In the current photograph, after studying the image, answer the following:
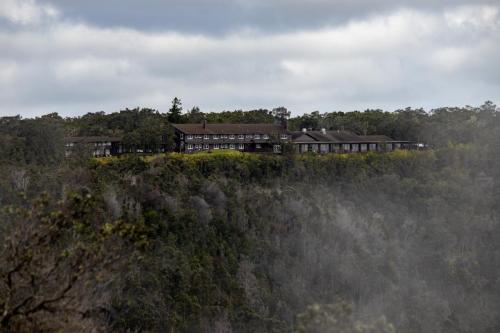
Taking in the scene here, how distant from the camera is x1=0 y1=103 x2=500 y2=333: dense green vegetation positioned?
3197cm

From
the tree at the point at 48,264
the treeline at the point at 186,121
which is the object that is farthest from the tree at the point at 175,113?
the tree at the point at 48,264

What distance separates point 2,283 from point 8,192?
75.3ft

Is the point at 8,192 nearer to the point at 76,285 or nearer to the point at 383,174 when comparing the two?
the point at 76,285

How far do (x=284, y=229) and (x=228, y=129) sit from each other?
12.5 m

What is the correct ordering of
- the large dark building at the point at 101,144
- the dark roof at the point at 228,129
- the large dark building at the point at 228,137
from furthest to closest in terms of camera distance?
the dark roof at the point at 228,129, the large dark building at the point at 228,137, the large dark building at the point at 101,144

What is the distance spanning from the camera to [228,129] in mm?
50250

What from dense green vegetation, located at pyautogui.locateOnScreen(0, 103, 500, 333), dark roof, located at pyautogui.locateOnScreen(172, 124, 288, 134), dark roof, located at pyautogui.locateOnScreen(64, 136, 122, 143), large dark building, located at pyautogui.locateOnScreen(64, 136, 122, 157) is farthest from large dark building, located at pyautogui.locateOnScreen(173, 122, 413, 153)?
dark roof, located at pyautogui.locateOnScreen(64, 136, 122, 143)

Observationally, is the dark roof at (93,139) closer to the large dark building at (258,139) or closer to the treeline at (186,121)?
the treeline at (186,121)

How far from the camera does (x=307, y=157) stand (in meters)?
46.9

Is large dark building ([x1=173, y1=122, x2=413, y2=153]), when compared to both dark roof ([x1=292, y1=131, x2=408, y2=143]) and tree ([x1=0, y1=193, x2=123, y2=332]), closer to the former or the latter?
dark roof ([x1=292, y1=131, x2=408, y2=143])

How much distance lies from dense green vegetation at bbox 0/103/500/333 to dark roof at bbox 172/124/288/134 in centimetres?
553

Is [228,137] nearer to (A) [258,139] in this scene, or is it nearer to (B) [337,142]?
(A) [258,139]

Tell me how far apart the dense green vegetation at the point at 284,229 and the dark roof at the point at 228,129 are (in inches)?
218

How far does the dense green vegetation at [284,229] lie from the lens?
32.0m
